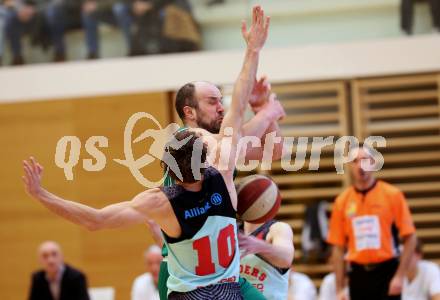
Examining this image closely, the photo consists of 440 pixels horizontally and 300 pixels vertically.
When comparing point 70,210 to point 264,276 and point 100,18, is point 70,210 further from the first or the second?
point 100,18

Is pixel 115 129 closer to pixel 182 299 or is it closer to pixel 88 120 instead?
pixel 88 120

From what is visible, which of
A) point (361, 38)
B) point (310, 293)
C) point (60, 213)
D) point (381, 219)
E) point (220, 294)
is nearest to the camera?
point (60, 213)

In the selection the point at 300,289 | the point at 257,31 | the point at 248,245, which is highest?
the point at 257,31

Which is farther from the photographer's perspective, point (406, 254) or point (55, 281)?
point (55, 281)

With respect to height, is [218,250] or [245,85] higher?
[245,85]

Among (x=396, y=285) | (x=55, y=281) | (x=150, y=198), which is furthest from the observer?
(x=55, y=281)

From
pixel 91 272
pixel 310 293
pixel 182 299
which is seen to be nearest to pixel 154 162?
pixel 91 272

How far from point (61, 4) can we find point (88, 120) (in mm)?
1480

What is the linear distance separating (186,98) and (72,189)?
290 inches

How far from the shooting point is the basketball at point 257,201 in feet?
15.7

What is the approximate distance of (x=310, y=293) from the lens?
9.70 m

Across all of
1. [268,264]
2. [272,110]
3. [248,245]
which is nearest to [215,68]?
[272,110]

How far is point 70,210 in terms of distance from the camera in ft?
12.9

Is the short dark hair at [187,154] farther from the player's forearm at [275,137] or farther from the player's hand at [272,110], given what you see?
the player's forearm at [275,137]
